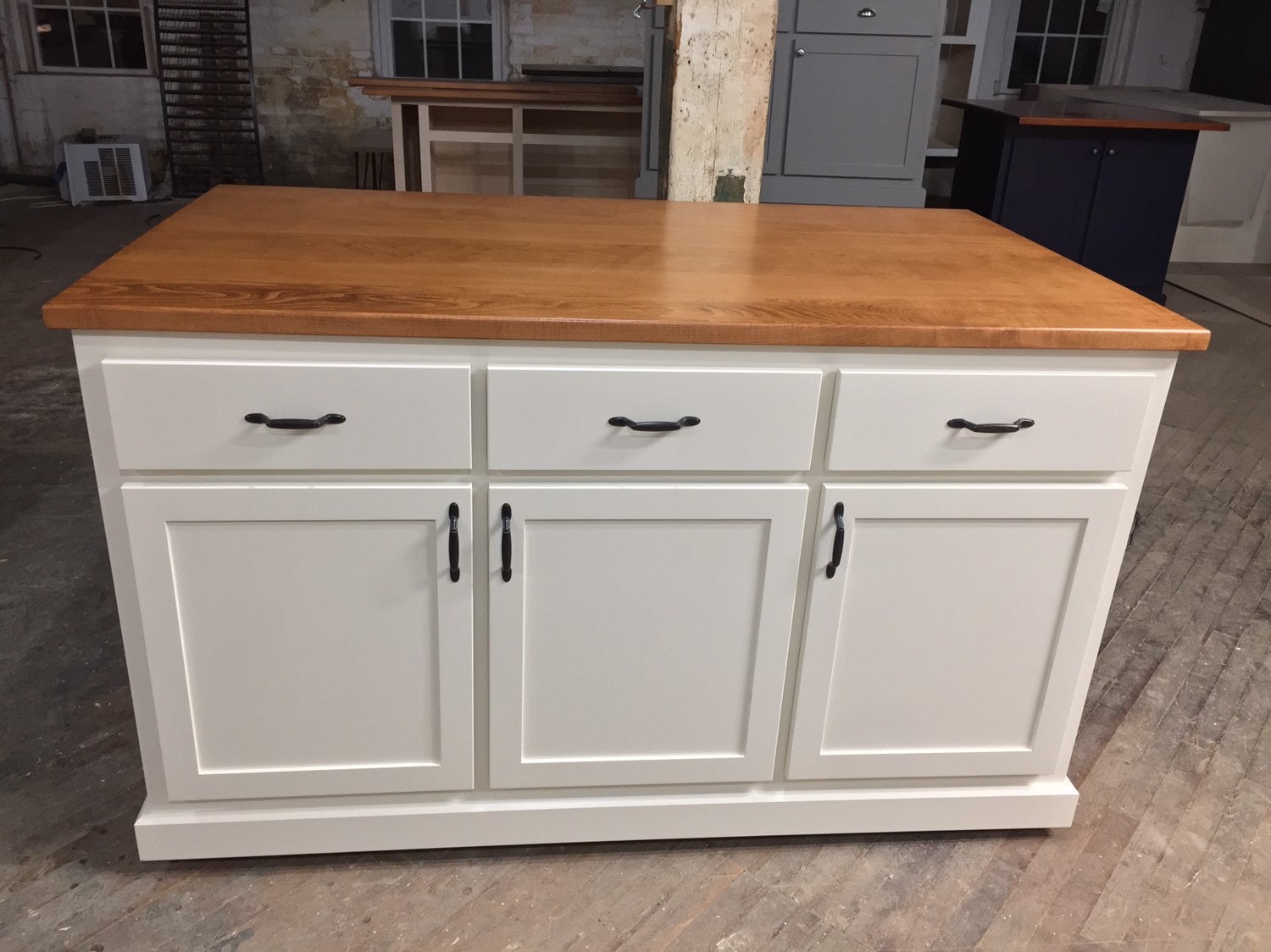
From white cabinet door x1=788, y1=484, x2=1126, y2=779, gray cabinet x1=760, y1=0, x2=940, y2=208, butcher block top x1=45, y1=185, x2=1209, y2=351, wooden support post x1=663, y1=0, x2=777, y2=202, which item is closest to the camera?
butcher block top x1=45, y1=185, x2=1209, y2=351

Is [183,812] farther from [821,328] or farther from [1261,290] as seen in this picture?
[1261,290]

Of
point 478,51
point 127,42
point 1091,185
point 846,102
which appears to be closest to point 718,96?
point 846,102

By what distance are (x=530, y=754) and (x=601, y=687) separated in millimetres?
165

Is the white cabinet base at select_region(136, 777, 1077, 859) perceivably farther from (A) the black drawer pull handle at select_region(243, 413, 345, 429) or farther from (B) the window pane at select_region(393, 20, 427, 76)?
(B) the window pane at select_region(393, 20, 427, 76)

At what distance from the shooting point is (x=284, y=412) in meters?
1.35

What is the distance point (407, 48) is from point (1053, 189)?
4.87m

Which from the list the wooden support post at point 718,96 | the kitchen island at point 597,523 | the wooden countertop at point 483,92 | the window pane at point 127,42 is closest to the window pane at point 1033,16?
the wooden countertop at point 483,92

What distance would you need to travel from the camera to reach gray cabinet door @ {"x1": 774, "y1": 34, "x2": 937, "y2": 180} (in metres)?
4.62

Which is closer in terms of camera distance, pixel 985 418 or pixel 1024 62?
pixel 985 418

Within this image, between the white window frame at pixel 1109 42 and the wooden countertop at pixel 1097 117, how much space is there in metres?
2.07

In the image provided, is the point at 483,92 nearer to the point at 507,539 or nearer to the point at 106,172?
the point at 507,539

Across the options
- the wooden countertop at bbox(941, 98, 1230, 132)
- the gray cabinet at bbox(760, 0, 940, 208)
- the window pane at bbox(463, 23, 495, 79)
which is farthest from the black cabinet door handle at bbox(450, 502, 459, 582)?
the window pane at bbox(463, 23, 495, 79)

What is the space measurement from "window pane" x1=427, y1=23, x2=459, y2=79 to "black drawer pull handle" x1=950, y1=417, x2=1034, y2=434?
710 centimetres

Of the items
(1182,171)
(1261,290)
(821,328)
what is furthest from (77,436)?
(1261,290)
